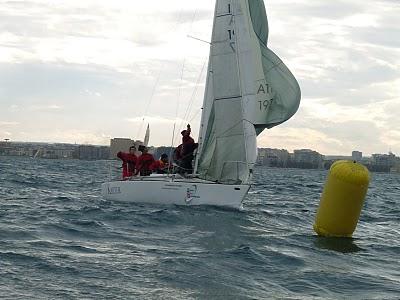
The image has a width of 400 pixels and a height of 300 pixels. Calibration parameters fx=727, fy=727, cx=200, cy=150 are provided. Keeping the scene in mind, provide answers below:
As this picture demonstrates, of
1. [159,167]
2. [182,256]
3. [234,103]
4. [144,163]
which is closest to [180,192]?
[144,163]

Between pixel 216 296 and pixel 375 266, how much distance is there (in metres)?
3.80

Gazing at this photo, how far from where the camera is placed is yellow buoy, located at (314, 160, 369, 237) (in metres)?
12.8

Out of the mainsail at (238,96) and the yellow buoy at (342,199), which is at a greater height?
the mainsail at (238,96)

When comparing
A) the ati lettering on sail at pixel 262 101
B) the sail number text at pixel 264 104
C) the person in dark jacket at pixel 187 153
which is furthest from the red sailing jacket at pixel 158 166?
the sail number text at pixel 264 104

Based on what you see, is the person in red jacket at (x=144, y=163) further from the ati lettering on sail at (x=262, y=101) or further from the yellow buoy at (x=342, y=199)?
the yellow buoy at (x=342, y=199)

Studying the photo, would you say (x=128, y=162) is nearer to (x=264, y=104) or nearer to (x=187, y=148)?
(x=187, y=148)

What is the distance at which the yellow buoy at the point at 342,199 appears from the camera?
12789mm

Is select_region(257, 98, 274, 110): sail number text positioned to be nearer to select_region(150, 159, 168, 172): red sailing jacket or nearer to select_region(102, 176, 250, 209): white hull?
select_region(102, 176, 250, 209): white hull

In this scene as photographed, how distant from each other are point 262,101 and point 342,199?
7.23m

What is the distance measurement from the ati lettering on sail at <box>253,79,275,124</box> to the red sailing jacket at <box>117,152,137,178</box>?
3768 mm

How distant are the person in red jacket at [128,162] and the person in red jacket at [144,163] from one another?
0.89 ft

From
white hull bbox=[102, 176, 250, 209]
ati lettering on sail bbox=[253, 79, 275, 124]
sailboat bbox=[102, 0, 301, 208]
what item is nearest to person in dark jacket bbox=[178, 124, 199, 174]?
sailboat bbox=[102, 0, 301, 208]

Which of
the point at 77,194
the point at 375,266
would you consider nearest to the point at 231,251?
the point at 375,266

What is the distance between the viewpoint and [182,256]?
1064cm
